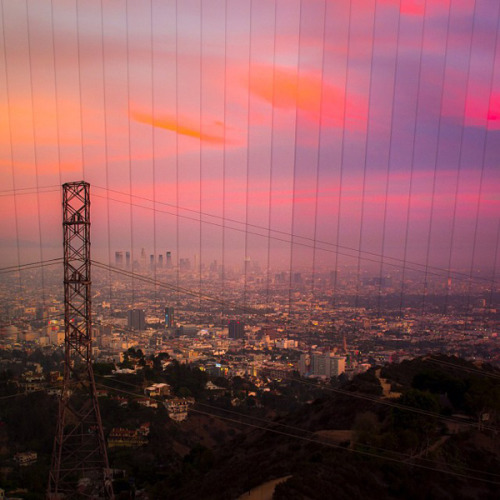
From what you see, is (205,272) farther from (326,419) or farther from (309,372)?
(326,419)

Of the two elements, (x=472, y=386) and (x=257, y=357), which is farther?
(x=257, y=357)

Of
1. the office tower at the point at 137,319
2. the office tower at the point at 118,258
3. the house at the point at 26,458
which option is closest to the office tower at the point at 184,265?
the office tower at the point at 118,258

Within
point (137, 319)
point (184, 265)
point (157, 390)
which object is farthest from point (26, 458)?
point (184, 265)

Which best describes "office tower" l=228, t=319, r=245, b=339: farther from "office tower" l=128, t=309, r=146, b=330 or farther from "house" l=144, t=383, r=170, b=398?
"house" l=144, t=383, r=170, b=398

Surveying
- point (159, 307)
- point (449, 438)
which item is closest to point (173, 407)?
point (159, 307)

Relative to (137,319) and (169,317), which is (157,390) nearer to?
(137,319)

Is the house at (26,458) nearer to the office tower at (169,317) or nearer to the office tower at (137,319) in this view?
the office tower at (137,319)
